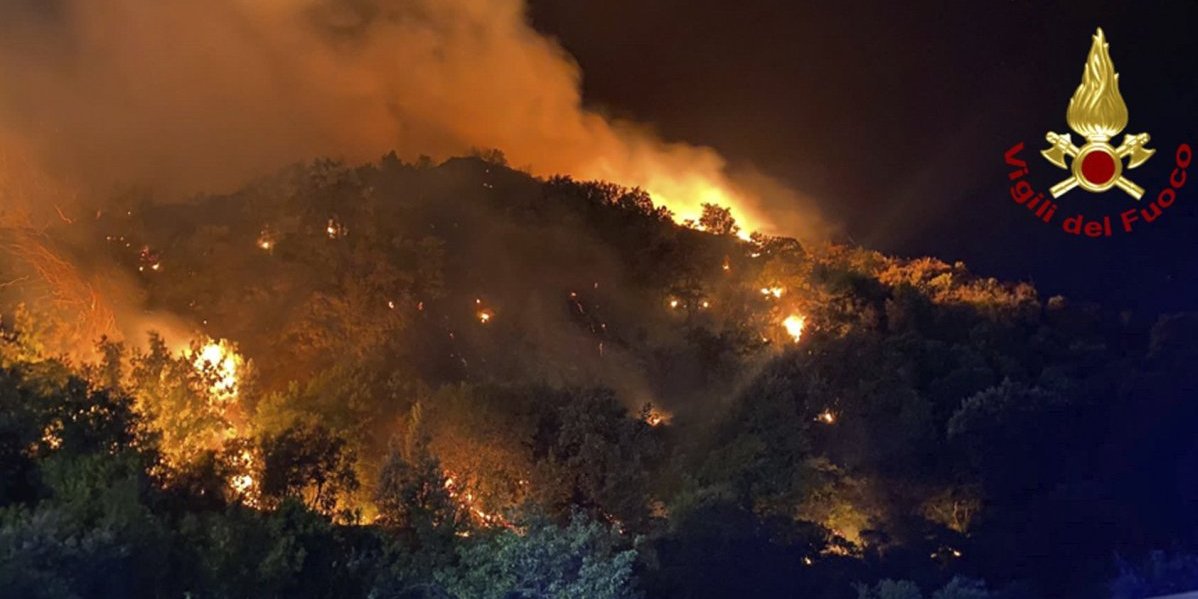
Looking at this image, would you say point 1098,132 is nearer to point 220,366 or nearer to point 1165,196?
point 1165,196

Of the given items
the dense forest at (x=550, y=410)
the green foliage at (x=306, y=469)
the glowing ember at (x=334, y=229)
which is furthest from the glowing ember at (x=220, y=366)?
the glowing ember at (x=334, y=229)

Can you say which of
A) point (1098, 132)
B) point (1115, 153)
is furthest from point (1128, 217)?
point (1098, 132)

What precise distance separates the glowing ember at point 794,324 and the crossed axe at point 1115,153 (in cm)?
630

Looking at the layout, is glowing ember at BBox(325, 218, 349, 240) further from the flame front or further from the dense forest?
the flame front

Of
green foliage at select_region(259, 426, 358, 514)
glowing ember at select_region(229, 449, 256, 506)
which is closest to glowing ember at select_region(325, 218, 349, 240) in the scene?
green foliage at select_region(259, 426, 358, 514)

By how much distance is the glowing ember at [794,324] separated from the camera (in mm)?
21594

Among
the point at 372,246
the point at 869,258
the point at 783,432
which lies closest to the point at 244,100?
the point at 372,246

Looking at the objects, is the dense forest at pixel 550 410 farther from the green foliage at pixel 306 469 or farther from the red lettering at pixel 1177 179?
the red lettering at pixel 1177 179

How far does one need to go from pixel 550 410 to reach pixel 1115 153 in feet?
30.1

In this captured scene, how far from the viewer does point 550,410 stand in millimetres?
15023

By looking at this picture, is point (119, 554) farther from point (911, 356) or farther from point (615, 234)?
point (911, 356)

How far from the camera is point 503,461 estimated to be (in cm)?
1395

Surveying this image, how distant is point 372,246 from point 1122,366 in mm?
16754

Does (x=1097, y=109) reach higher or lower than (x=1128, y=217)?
lower
